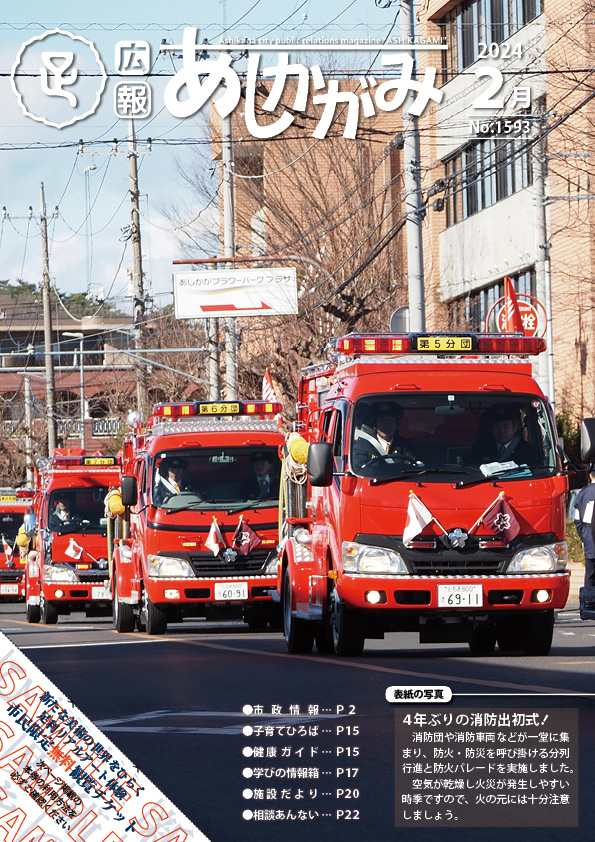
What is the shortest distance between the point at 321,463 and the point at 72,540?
14690mm

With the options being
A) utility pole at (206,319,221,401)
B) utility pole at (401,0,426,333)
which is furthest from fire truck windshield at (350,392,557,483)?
utility pole at (206,319,221,401)

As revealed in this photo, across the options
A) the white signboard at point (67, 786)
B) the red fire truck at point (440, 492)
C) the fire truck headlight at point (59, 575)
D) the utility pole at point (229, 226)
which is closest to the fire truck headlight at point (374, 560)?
the red fire truck at point (440, 492)

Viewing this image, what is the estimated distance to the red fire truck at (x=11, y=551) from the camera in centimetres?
4484

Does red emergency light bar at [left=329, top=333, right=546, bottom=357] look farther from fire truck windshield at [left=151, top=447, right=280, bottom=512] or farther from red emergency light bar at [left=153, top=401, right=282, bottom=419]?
red emergency light bar at [left=153, top=401, right=282, bottom=419]

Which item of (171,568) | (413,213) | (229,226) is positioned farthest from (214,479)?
(229,226)

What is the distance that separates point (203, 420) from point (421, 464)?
8.70 metres

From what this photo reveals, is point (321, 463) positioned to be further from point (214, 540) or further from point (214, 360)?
point (214, 360)

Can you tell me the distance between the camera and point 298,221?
135ft


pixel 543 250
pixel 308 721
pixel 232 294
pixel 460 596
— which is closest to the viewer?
pixel 308 721

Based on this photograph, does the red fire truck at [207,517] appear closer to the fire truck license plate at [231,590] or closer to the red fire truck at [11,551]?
the fire truck license plate at [231,590]

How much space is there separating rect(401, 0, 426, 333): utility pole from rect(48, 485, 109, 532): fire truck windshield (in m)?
7.42

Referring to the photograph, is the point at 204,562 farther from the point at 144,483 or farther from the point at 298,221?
the point at 298,221

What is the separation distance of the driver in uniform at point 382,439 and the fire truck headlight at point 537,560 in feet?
A: 4.49

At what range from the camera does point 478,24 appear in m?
35.2
